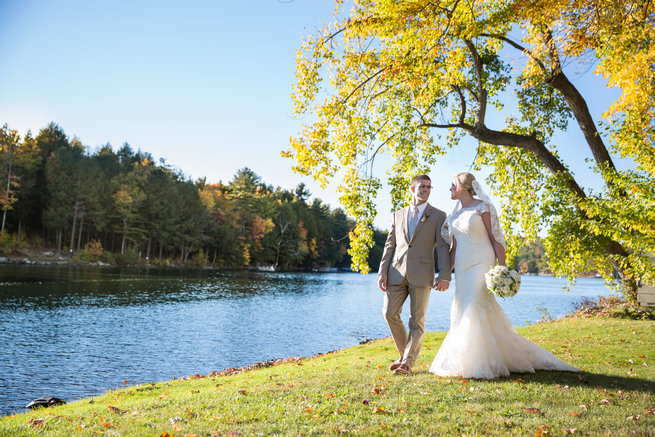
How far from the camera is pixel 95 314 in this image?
20312 millimetres

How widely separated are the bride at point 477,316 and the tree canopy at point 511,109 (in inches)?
179

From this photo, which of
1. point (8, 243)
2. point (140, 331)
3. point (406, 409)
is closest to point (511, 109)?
point (406, 409)

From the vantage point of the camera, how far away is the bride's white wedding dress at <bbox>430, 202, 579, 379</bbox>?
216 inches

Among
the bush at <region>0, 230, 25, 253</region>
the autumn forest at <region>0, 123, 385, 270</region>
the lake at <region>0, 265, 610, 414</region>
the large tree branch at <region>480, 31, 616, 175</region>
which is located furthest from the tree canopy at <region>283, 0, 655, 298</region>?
the bush at <region>0, 230, 25, 253</region>

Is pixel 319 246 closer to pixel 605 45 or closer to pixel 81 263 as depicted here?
pixel 81 263

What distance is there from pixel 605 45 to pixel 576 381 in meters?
8.21

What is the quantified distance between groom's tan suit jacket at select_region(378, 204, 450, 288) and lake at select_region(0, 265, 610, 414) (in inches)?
312

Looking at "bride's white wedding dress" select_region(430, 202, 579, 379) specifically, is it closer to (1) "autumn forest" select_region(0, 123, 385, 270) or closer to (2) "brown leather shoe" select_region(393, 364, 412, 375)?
(2) "brown leather shoe" select_region(393, 364, 412, 375)

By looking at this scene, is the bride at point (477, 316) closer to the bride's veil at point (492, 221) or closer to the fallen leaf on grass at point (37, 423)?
the bride's veil at point (492, 221)

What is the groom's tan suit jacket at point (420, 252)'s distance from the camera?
5.95m

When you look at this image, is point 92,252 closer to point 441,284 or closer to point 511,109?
point 511,109

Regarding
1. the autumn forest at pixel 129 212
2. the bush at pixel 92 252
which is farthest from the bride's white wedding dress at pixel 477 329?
the bush at pixel 92 252

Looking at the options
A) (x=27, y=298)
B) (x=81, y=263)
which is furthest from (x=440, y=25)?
(x=81, y=263)

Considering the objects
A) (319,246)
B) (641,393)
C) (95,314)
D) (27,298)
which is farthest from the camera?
(319,246)
